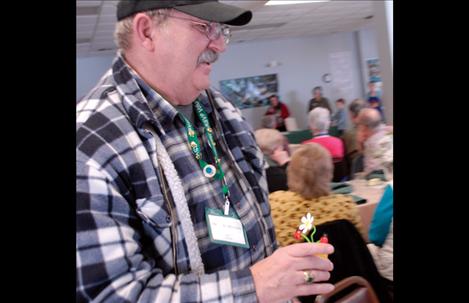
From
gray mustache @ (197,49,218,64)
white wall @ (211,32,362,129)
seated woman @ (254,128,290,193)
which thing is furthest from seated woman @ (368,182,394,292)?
white wall @ (211,32,362,129)

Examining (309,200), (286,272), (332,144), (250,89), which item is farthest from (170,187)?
(250,89)

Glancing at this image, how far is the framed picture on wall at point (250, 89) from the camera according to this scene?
9281 mm

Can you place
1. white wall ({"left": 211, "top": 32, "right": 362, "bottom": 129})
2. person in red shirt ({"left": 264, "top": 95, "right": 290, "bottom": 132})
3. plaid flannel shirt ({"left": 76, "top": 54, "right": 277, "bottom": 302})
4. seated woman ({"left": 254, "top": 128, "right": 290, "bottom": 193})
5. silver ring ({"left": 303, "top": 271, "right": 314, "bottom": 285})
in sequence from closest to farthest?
plaid flannel shirt ({"left": 76, "top": 54, "right": 277, "bottom": 302})
silver ring ({"left": 303, "top": 271, "right": 314, "bottom": 285})
seated woman ({"left": 254, "top": 128, "right": 290, "bottom": 193})
person in red shirt ({"left": 264, "top": 95, "right": 290, "bottom": 132})
white wall ({"left": 211, "top": 32, "right": 362, "bottom": 129})

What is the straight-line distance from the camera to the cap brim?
826mm

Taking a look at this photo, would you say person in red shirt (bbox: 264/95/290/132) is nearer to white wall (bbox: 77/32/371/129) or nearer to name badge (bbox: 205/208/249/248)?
white wall (bbox: 77/32/371/129)

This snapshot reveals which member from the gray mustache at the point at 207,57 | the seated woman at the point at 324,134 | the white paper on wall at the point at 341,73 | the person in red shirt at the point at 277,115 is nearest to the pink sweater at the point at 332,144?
the seated woman at the point at 324,134

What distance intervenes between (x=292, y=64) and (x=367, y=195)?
301 inches

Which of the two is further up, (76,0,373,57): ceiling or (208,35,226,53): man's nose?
(76,0,373,57): ceiling

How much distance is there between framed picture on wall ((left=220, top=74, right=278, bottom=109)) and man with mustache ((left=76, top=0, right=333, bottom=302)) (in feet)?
27.4
